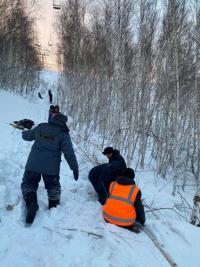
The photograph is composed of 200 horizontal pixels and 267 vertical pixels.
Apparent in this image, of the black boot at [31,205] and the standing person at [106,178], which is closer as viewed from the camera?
the black boot at [31,205]

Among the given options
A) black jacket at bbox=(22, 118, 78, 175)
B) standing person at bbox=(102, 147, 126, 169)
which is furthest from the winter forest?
black jacket at bbox=(22, 118, 78, 175)

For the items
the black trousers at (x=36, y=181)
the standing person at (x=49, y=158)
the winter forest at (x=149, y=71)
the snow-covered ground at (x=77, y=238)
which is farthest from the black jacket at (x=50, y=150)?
the winter forest at (x=149, y=71)

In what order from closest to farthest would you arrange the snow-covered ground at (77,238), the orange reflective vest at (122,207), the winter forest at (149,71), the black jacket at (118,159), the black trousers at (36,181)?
the snow-covered ground at (77,238), the orange reflective vest at (122,207), the black trousers at (36,181), the black jacket at (118,159), the winter forest at (149,71)

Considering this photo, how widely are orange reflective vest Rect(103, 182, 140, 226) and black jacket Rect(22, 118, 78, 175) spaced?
0.75m

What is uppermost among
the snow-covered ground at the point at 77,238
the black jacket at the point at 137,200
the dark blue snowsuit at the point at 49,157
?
the dark blue snowsuit at the point at 49,157

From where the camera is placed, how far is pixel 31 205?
2.27 meters

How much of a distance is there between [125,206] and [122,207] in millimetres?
46

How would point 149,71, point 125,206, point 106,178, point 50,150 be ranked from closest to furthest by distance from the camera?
point 125,206
point 50,150
point 106,178
point 149,71

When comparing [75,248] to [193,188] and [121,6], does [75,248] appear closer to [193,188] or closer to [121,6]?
[193,188]

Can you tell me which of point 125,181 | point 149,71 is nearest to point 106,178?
point 125,181

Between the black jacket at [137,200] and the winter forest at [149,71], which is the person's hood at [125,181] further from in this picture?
the winter forest at [149,71]

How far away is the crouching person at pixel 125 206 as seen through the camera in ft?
7.94

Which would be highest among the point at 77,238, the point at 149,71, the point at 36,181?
the point at 149,71

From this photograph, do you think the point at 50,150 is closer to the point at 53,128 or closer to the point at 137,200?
the point at 53,128
